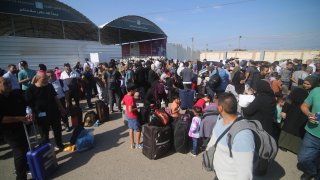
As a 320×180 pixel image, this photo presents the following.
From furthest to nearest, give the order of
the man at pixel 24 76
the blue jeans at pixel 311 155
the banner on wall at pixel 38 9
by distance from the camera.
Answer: the banner on wall at pixel 38 9 → the man at pixel 24 76 → the blue jeans at pixel 311 155

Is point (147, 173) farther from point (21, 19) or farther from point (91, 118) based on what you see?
point (21, 19)

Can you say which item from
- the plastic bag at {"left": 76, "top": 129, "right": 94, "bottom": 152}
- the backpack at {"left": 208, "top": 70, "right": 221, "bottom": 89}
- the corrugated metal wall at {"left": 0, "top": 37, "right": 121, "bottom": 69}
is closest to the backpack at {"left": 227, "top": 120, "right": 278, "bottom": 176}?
the plastic bag at {"left": 76, "top": 129, "right": 94, "bottom": 152}

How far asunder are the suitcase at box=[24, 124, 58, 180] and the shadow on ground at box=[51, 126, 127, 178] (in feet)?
0.73

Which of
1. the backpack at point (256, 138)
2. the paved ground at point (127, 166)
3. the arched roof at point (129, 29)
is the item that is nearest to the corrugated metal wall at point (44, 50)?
the arched roof at point (129, 29)

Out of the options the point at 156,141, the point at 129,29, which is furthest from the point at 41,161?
the point at 129,29

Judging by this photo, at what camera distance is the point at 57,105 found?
4473mm

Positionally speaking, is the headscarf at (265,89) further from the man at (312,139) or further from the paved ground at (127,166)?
the paved ground at (127,166)

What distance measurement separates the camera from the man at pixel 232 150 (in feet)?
5.12

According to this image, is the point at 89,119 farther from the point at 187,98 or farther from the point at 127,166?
the point at 187,98

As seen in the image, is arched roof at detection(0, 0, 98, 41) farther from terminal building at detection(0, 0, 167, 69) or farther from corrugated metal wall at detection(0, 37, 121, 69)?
corrugated metal wall at detection(0, 37, 121, 69)

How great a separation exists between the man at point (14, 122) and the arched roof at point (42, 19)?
1265cm

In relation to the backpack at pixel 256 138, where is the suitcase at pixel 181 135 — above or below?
below

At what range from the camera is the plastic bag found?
4.66 metres

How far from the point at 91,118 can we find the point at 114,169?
9.76 ft
